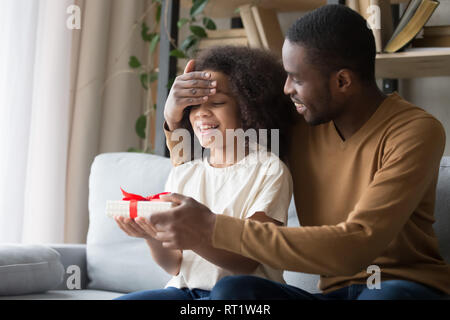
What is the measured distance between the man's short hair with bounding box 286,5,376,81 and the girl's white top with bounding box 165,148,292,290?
229 mm

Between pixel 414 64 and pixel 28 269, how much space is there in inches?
46.2

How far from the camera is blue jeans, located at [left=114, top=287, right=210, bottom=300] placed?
40.6 inches

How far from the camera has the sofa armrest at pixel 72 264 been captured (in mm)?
1516

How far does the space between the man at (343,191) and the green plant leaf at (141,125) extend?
982 mm

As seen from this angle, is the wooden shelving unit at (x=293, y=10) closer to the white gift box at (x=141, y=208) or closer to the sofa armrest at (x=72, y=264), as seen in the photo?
the sofa armrest at (x=72, y=264)

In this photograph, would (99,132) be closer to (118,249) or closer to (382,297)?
(118,249)

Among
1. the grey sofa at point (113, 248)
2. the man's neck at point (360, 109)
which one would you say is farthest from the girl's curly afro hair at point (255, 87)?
the grey sofa at point (113, 248)

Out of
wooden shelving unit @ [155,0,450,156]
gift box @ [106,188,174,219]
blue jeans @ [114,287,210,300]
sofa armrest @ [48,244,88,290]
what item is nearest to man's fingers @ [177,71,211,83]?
gift box @ [106,188,174,219]

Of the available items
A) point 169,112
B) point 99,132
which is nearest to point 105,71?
point 99,132

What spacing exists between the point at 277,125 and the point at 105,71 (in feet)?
4.10

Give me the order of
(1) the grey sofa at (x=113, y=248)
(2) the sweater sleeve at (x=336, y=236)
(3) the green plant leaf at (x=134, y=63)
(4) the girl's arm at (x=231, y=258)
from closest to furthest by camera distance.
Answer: (2) the sweater sleeve at (x=336, y=236)
(4) the girl's arm at (x=231, y=258)
(1) the grey sofa at (x=113, y=248)
(3) the green plant leaf at (x=134, y=63)

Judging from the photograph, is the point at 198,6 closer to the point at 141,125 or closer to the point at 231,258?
the point at 141,125

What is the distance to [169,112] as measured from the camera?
119 cm

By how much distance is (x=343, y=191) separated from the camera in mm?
1037
